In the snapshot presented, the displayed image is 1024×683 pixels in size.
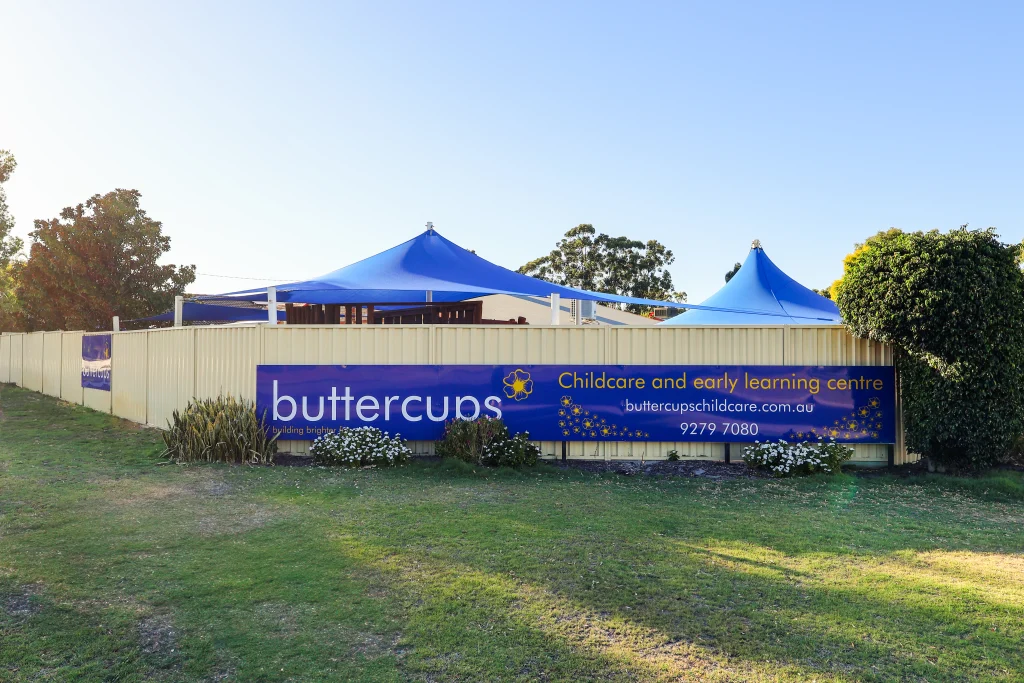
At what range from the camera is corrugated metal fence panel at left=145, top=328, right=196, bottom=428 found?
11.2 meters

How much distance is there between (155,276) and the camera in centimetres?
2711

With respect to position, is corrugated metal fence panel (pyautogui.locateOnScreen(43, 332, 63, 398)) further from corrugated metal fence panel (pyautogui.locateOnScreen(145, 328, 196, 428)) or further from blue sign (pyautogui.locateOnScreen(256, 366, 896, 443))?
blue sign (pyautogui.locateOnScreen(256, 366, 896, 443))

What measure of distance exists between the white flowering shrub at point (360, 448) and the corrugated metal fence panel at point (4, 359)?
70.5 feet

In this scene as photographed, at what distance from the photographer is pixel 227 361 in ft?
33.4

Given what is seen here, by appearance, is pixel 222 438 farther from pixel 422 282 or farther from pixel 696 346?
pixel 696 346

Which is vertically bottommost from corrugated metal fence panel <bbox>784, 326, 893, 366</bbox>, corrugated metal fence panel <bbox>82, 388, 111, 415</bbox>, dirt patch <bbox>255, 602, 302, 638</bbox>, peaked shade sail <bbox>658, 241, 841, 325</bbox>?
dirt patch <bbox>255, 602, 302, 638</bbox>

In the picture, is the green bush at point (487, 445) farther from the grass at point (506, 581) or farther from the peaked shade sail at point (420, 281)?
the peaked shade sail at point (420, 281)

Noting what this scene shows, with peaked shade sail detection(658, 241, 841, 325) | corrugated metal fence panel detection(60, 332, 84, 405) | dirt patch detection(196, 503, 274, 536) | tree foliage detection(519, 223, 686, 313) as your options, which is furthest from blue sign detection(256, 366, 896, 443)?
tree foliage detection(519, 223, 686, 313)

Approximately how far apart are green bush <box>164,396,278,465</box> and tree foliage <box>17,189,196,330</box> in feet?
63.3

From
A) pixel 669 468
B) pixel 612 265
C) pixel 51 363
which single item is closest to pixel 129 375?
pixel 51 363

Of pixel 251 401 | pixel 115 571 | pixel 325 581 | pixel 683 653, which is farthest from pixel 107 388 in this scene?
pixel 683 653

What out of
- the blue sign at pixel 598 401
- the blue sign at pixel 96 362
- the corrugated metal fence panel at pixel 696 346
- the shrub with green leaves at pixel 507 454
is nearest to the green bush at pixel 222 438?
the blue sign at pixel 598 401

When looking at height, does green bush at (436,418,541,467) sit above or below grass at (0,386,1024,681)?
above

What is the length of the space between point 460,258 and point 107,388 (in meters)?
8.45
